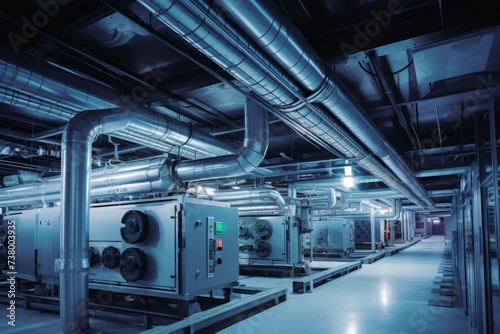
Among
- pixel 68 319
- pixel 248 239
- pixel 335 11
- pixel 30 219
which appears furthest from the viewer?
pixel 248 239

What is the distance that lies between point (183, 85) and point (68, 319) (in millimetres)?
3372

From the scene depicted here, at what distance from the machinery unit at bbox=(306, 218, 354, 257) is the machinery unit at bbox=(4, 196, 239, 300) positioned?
40.5 feet

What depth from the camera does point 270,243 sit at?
38.9 ft

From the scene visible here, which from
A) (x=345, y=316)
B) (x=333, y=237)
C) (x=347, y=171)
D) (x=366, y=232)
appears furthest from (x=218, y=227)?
(x=366, y=232)

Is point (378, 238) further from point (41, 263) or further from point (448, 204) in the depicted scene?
point (41, 263)

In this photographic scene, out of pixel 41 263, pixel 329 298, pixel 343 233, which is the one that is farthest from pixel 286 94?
pixel 343 233

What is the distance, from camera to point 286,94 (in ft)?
12.4

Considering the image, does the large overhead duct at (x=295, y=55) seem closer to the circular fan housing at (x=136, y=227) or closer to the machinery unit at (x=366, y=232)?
the circular fan housing at (x=136, y=227)

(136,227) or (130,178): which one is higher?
(130,178)

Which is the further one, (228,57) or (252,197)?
(252,197)

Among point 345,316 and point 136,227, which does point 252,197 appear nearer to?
point 345,316

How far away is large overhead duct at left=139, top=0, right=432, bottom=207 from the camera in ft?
7.98

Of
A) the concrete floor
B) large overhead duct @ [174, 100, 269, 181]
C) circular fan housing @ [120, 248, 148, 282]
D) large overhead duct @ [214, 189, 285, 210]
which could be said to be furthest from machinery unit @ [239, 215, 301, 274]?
circular fan housing @ [120, 248, 148, 282]

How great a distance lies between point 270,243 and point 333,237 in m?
7.45
